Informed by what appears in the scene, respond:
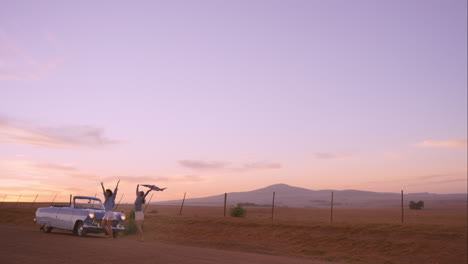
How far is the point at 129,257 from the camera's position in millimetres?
12188

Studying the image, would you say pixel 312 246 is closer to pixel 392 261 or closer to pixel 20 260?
pixel 392 261

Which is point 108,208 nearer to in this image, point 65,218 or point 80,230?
point 80,230

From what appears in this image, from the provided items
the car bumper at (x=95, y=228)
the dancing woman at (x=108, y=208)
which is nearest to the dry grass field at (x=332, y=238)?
the car bumper at (x=95, y=228)

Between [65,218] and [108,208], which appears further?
[65,218]

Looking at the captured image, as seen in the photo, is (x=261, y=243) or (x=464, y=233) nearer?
(x=464, y=233)

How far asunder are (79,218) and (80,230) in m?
0.55

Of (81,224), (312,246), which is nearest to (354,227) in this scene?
(312,246)

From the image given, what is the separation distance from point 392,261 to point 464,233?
4.65 m

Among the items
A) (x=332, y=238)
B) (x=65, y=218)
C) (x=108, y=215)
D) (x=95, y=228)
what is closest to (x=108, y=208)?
(x=108, y=215)

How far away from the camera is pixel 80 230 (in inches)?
784

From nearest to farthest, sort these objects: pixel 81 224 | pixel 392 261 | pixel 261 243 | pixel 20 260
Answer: pixel 20 260
pixel 392 261
pixel 81 224
pixel 261 243

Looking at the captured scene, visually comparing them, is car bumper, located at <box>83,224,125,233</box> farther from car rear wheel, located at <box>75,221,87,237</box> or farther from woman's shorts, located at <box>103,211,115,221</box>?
woman's shorts, located at <box>103,211,115,221</box>

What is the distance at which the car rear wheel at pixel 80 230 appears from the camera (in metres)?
19.8

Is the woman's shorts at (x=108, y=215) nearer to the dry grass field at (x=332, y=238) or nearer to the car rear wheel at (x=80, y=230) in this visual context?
the car rear wheel at (x=80, y=230)
